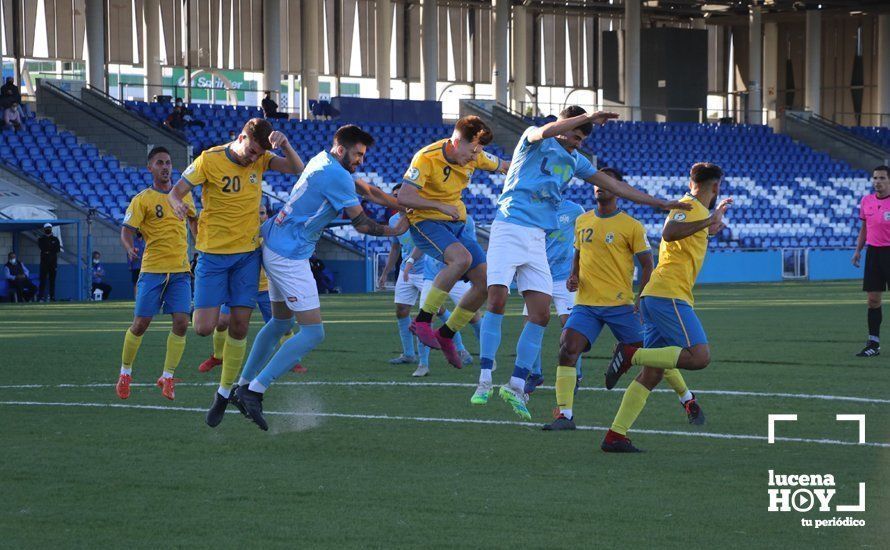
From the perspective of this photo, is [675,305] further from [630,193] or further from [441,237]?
[441,237]

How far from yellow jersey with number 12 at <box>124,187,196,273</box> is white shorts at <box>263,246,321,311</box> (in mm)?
2763

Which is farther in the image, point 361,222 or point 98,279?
point 98,279

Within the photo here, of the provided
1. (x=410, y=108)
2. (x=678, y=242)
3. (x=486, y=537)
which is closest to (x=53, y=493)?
(x=486, y=537)

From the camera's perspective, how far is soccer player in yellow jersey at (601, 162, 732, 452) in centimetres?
806

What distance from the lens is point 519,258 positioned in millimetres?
9641

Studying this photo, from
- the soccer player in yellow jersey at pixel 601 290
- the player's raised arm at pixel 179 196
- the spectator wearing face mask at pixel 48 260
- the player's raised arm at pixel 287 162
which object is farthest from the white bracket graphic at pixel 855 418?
the spectator wearing face mask at pixel 48 260

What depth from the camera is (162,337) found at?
18.3 m

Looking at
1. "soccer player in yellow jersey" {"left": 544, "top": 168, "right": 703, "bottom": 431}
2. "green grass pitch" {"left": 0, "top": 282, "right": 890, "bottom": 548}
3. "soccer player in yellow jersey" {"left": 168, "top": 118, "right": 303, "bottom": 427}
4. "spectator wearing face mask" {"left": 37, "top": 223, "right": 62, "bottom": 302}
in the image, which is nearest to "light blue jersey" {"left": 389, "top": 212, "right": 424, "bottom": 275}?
"green grass pitch" {"left": 0, "top": 282, "right": 890, "bottom": 548}

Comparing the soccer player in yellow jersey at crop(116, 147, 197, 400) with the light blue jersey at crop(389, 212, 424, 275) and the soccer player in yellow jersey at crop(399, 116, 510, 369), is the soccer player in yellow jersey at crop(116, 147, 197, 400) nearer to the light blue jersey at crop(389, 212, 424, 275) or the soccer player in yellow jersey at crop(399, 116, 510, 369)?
the soccer player in yellow jersey at crop(399, 116, 510, 369)

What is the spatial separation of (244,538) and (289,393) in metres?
5.62

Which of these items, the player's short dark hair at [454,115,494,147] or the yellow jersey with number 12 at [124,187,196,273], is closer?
the player's short dark hair at [454,115,494,147]

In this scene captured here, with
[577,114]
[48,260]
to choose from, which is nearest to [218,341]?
[577,114]

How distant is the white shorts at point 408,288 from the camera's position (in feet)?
46.3

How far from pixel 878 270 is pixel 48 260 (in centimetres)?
2020
